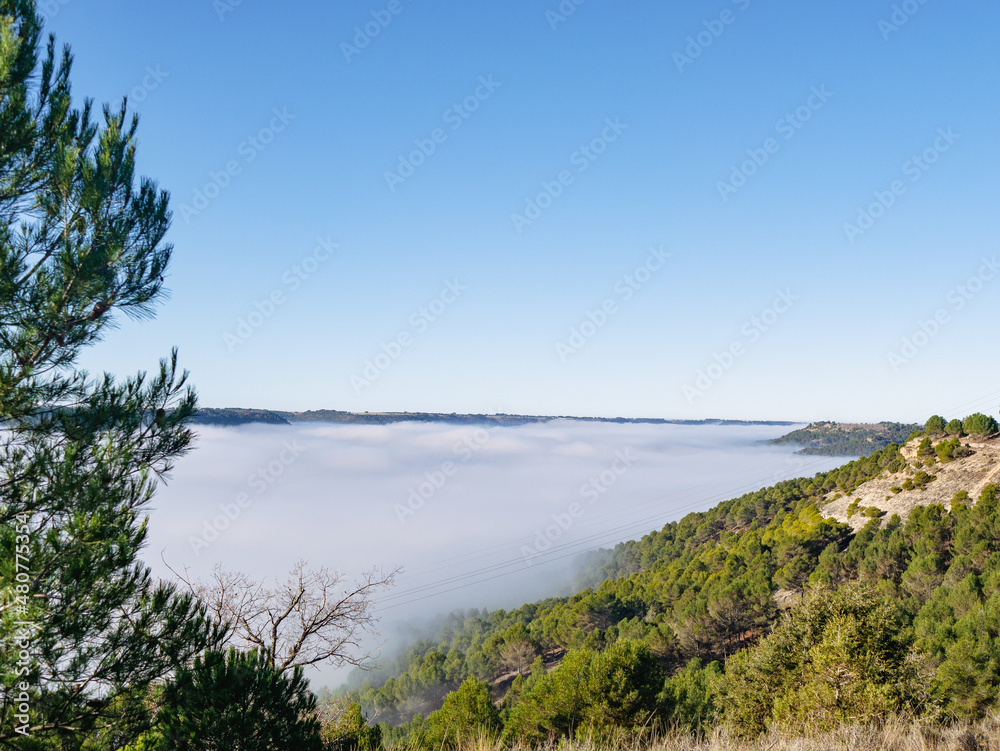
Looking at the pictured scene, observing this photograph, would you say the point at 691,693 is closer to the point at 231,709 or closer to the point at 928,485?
the point at 231,709

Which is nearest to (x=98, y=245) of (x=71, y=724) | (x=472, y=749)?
(x=71, y=724)

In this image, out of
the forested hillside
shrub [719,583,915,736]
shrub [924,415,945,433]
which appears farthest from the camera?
shrub [924,415,945,433]

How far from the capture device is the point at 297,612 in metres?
17.0

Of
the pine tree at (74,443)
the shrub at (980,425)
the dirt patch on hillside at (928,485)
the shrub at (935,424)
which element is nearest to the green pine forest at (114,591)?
the pine tree at (74,443)

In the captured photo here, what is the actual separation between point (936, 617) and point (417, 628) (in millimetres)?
163665

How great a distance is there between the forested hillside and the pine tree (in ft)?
19.8

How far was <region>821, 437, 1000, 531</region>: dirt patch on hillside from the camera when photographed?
150 feet

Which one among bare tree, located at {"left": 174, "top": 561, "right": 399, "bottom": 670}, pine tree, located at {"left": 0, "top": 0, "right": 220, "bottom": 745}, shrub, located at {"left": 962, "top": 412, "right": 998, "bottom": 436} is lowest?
shrub, located at {"left": 962, "top": 412, "right": 998, "bottom": 436}

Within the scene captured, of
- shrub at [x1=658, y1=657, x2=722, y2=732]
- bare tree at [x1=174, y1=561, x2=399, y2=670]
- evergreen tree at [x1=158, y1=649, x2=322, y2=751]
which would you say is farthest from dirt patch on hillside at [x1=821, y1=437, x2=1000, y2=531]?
evergreen tree at [x1=158, y1=649, x2=322, y2=751]

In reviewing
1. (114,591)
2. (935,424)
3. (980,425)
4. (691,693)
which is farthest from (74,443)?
(935,424)

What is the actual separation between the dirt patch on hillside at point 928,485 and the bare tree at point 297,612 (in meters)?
51.2

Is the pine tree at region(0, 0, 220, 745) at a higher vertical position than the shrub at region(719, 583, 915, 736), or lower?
higher

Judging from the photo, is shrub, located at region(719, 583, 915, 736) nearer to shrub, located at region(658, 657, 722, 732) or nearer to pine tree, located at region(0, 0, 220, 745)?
shrub, located at region(658, 657, 722, 732)

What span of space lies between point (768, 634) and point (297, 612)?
19079 millimetres
